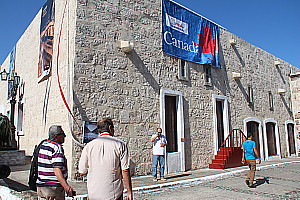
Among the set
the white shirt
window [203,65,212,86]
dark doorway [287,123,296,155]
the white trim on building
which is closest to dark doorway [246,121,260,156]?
the white trim on building

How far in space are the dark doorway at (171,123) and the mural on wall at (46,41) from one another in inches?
168

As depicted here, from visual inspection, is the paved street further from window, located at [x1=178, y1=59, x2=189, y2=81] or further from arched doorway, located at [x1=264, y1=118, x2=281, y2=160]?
arched doorway, located at [x1=264, y1=118, x2=281, y2=160]

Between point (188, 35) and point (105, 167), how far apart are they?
915 cm

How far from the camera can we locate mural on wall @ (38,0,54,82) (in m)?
9.29

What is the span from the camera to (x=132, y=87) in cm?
869

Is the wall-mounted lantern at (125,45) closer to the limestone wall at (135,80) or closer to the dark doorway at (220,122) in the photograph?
the limestone wall at (135,80)

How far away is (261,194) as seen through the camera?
21.1 feet

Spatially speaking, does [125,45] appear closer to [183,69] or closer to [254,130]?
[183,69]

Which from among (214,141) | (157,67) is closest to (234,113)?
(214,141)

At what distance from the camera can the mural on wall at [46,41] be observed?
929 centimetres

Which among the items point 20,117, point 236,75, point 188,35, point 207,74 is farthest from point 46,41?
point 236,75

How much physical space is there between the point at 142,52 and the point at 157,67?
79 cm

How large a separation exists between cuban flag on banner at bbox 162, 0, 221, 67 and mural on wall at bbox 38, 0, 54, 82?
3.94 meters

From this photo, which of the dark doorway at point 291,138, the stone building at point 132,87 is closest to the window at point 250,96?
the stone building at point 132,87
